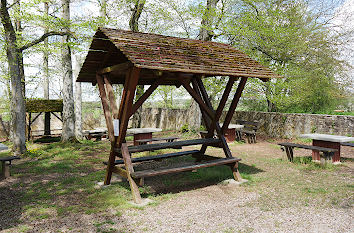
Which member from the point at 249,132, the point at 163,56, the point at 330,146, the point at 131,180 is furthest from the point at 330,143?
the point at 131,180

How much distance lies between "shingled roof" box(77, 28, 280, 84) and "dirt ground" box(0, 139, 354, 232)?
2422mm

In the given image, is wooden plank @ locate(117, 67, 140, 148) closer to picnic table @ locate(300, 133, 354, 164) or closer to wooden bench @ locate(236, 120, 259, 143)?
picnic table @ locate(300, 133, 354, 164)

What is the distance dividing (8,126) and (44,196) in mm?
12857

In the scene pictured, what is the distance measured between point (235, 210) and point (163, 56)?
10.1 ft

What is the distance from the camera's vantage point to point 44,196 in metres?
5.31

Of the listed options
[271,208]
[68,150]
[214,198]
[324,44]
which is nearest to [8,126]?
[68,150]

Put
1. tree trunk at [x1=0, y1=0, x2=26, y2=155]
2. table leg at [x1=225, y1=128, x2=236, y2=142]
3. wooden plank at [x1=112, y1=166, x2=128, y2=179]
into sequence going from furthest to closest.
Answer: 1. table leg at [x1=225, y1=128, x2=236, y2=142]
2. tree trunk at [x1=0, y1=0, x2=26, y2=155]
3. wooden plank at [x1=112, y1=166, x2=128, y2=179]

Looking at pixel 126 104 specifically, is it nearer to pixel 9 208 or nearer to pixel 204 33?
pixel 9 208

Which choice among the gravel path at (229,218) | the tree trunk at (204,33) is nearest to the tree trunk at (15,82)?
the gravel path at (229,218)

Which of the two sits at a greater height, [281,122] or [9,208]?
[281,122]

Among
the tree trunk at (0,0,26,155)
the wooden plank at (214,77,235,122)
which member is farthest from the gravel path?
the tree trunk at (0,0,26,155)

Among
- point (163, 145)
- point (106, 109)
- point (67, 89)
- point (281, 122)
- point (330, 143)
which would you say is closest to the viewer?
point (106, 109)

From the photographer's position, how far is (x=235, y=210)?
4.47 meters

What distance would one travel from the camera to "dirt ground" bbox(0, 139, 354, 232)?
3842 mm
